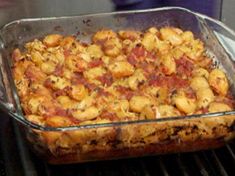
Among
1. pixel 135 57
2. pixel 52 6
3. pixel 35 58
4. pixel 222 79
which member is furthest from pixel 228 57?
pixel 52 6

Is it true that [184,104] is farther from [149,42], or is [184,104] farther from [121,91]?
[149,42]

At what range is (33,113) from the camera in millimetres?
932

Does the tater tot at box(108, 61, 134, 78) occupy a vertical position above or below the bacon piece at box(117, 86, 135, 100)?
above

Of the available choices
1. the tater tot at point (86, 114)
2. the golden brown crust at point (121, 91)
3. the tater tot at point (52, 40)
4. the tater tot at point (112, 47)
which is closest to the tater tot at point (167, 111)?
the golden brown crust at point (121, 91)

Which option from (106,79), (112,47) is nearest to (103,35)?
(112,47)

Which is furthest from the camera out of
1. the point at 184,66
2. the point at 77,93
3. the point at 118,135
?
the point at 184,66

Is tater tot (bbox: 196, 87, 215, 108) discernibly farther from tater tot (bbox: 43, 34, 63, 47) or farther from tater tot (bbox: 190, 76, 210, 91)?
tater tot (bbox: 43, 34, 63, 47)

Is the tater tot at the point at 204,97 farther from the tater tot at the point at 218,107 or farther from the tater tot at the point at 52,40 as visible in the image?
the tater tot at the point at 52,40

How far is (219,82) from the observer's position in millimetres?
1017

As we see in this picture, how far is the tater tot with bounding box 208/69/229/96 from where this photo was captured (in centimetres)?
101

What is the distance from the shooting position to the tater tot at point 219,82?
101 cm

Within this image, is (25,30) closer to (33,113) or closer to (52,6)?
(33,113)

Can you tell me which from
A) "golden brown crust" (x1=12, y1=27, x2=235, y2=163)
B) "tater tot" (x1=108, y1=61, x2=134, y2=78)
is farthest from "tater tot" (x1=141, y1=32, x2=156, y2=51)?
"tater tot" (x1=108, y1=61, x2=134, y2=78)

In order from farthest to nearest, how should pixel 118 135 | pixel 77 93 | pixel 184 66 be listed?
pixel 184 66
pixel 77 93
pixel 118 135
